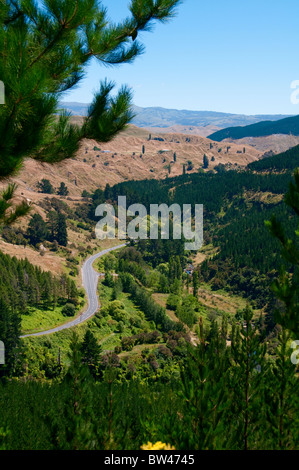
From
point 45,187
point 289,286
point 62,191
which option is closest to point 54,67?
point 289,286

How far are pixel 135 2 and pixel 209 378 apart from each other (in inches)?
421

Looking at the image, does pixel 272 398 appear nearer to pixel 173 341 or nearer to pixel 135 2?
pixel 135 2

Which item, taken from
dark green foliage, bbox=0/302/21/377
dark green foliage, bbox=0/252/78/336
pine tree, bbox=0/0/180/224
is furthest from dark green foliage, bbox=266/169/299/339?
dark green foliage, bbox=0/252/78/336

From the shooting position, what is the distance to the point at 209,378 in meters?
9.09

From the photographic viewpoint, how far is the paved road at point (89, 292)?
6849cm

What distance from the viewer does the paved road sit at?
225 ft

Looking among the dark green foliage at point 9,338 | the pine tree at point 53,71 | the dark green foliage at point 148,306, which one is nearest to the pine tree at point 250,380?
the pine tree at point 53,71

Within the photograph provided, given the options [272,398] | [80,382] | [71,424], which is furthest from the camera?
[272,398]

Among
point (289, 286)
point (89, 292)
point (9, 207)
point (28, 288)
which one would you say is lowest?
point (89, 292)

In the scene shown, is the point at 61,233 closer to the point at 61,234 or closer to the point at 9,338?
the point at 61,234

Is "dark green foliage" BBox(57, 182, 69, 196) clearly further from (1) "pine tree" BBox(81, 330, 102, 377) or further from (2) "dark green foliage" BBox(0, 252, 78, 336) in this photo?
(1) "pine tree" BBox(81, 330, 102, 377)

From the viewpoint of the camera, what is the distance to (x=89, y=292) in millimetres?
89812

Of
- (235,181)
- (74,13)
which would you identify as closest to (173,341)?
(74,13)

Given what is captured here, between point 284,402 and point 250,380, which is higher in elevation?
point 250,380
